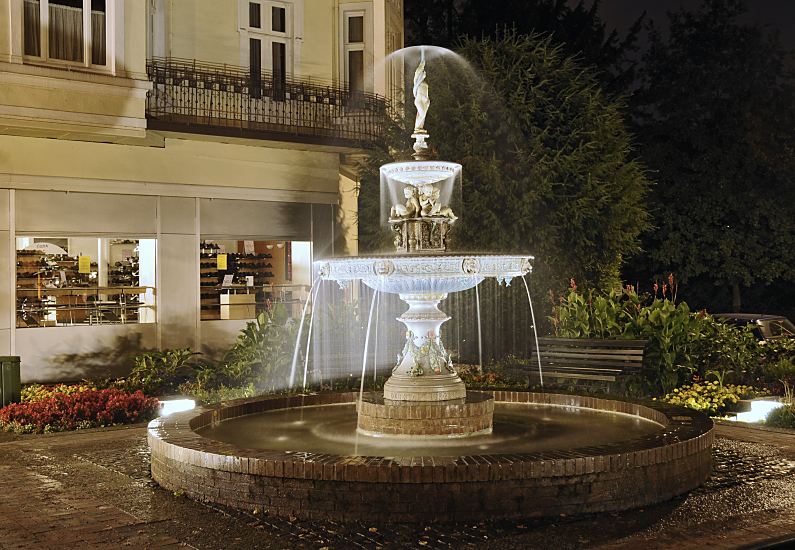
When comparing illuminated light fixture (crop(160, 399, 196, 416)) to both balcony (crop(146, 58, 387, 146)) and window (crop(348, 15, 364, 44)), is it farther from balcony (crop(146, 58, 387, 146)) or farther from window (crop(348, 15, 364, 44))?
window (crop(348, 15, 364, 44))

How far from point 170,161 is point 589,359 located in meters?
10.1

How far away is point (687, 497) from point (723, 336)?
25.6 feet

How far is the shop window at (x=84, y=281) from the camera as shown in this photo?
18.9 meters

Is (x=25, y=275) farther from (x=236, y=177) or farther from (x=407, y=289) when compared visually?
(x=407, y=289)

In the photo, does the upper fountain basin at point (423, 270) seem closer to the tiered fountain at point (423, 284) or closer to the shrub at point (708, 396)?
the tiered fountain at point (423, 284)

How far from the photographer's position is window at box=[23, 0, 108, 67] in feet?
57.8

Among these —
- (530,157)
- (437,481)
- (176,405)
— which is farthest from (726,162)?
(437,481)

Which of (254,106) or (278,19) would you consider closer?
(254,106)

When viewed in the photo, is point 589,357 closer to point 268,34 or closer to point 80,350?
point 80,350

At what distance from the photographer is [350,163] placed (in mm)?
22906

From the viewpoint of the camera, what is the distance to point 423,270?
10.1 m

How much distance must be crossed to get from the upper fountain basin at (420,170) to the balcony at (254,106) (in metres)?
9.62

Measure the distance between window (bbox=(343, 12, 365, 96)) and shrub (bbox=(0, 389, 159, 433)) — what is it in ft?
38.0

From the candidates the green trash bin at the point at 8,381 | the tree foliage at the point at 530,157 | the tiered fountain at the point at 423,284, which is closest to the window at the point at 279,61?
the tree foliage at the point at 530,157
